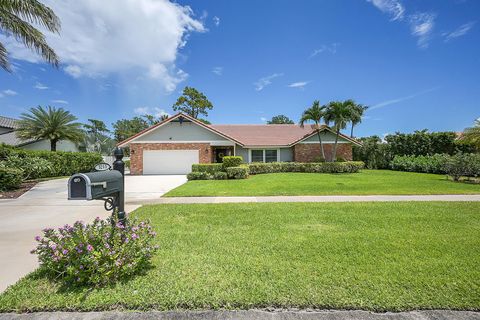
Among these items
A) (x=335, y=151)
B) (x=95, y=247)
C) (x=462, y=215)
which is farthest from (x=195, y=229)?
(x=335, y=151)

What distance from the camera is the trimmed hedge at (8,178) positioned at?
38.5 feet

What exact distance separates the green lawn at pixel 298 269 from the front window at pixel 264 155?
59.9 ft

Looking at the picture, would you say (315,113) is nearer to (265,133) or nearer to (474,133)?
(265,133)

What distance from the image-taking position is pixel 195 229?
218 inches

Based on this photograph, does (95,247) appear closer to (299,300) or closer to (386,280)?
(299,300)

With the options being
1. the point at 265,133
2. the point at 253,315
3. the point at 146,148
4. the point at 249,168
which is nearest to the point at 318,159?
the point at 265,133

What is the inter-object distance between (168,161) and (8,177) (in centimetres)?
1150

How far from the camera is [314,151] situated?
2433 centimetres

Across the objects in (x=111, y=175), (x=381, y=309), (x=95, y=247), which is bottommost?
(x=381, y=309)

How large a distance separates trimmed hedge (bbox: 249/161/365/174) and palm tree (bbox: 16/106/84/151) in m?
21.5

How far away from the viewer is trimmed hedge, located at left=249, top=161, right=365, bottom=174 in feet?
67.9

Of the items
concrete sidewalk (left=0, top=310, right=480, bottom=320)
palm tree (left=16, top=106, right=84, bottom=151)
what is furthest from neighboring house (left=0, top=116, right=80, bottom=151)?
concrete sidewalk (left=0, top=310, right=480, bottom=320)

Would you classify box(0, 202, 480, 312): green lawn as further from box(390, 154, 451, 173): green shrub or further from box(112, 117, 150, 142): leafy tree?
box(112, 117, 150, 142): leafy tree

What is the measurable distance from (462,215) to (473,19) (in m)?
11.2
